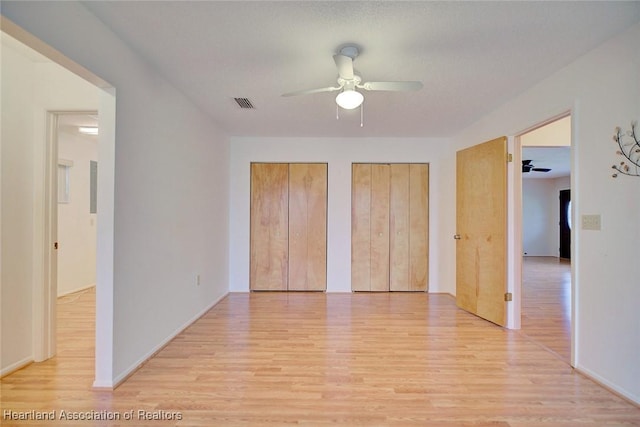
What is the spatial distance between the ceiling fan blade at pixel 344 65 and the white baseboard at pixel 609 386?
2.72 m

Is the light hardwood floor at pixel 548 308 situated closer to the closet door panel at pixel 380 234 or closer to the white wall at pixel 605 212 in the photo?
the white wall at pixel 605 212

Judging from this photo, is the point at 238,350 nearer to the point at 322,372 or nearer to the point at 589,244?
the point at 322,372

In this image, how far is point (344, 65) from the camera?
2080 millimetres

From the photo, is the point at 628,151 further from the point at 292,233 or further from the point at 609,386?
the point at 292,233

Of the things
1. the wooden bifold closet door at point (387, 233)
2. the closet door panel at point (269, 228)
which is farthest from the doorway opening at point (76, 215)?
the wooden bifold closet door at point (387, 233)

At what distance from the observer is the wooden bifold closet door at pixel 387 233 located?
4.64 metres

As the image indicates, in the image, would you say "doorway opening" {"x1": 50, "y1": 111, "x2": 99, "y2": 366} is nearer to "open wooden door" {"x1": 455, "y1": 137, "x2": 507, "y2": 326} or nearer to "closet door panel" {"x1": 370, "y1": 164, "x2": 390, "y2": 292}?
"closet door panel" {"x1": 370, "y1": 164, "x2": 390, "y2": 292}

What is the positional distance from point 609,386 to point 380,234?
2.92 metres

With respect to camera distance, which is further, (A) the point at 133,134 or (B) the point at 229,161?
(B) the point at 229,161

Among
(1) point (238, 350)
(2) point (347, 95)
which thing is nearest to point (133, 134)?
(2) point (347, 95)

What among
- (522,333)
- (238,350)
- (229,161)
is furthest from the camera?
(229,161)

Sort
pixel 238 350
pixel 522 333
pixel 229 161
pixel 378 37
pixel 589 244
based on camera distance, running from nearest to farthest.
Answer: pixel 378 37, pixel 589 244, pixel 238 350, pixel 522 333, pixel 229 161

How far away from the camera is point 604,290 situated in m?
2.08

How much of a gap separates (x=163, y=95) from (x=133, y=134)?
1.98ft
